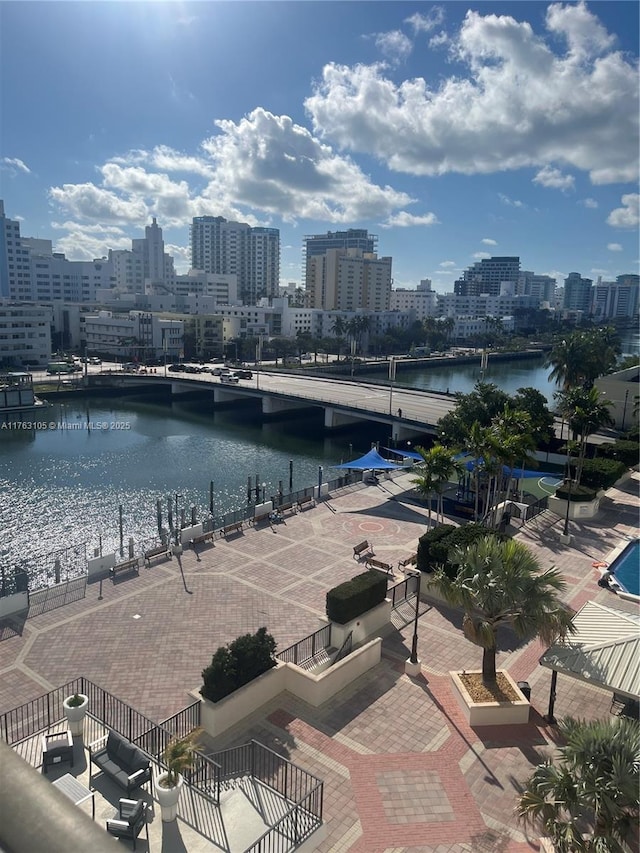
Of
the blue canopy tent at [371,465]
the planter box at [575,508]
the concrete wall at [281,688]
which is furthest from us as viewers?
the blue canopy tent at [371,465]

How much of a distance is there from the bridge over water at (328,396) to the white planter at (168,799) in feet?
155

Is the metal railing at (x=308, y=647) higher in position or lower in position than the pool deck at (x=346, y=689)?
higher

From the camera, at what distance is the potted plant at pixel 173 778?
37.1ft

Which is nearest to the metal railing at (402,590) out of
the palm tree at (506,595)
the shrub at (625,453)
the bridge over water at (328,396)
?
the palm tree at (506,595)

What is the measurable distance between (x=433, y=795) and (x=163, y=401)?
7997 centimetres

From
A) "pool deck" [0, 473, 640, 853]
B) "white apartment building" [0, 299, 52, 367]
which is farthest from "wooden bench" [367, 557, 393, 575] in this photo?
"white apartment building" [0, 299, 52, 367]

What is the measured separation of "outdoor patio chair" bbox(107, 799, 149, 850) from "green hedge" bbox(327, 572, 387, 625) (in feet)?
30.8

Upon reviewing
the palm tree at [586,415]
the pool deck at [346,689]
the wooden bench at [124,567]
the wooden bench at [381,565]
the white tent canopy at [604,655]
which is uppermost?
the palm tree at [586,415]

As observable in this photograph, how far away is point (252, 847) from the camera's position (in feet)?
34.8

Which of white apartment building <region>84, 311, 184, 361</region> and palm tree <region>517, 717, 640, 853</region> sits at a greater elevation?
white apartment building <region>84, 311, 184, 361</region>

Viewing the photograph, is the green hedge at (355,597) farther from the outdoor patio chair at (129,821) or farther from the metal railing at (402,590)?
the outdoor patio chair at (129,821)

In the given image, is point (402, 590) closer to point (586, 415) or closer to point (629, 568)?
point (629, 568)

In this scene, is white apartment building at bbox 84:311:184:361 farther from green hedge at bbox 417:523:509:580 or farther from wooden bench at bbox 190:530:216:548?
green hedge at bbox 417:523:509:580

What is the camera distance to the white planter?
1127cm
